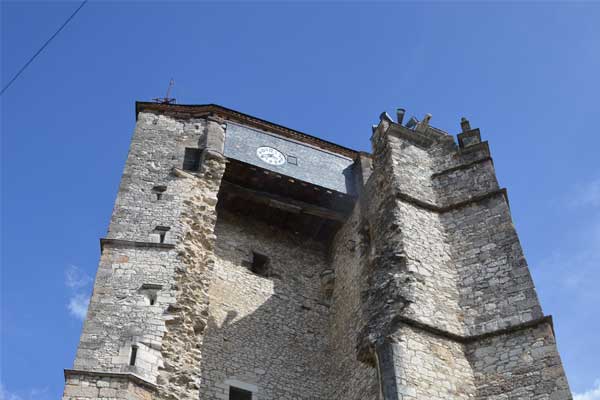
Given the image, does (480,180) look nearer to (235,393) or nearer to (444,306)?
(444,306)

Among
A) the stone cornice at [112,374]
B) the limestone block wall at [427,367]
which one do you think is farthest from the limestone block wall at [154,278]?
the limestone block wall at [427,367]

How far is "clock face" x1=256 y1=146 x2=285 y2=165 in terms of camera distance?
12617 millimetres

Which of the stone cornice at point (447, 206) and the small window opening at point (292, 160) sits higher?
the small window opening at point (292, 160)

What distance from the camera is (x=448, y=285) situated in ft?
30.5

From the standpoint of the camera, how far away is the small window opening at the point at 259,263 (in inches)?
472

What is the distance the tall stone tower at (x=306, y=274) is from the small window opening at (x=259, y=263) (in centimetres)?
3

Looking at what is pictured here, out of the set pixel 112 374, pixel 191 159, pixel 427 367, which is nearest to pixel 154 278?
pixel 112 374

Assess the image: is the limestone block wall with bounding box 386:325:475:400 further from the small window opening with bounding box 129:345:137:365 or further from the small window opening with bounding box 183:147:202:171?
the small window opening with bounding box 183:147:202:171

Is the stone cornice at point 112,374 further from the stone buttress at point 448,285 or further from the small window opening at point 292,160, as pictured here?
the small window opening at point 292,160

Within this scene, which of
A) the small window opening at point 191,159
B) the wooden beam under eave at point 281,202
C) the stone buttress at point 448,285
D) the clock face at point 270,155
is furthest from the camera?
the clock face at point 270,155

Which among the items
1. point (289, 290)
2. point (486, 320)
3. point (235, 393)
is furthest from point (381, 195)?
point (235, 393)

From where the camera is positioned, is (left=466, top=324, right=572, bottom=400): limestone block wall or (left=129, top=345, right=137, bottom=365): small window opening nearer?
(left=466, top=324, right=572, bottom=400): limestone block wall

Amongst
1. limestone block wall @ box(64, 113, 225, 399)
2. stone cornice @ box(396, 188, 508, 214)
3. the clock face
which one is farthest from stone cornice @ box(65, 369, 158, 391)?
the clock face

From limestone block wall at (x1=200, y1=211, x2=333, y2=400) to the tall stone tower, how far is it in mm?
25
